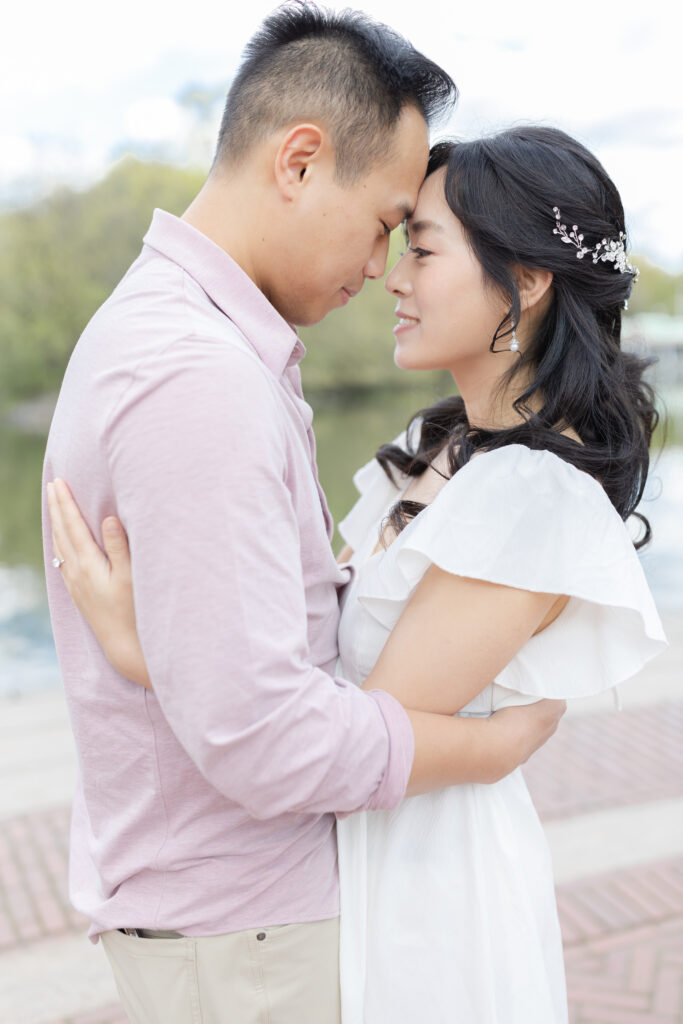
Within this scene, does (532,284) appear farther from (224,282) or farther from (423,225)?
(224,282)

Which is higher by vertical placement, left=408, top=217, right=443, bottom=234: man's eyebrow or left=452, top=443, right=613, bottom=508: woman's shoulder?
left=408, top=217, right=443, bottom=234: man's eyebrow

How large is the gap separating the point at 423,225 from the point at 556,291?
0.31 m

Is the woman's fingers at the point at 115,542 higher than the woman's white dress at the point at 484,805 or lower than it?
higher

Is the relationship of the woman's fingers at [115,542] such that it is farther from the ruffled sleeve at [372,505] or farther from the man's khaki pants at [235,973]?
the ruffled sleeve at [372,505]

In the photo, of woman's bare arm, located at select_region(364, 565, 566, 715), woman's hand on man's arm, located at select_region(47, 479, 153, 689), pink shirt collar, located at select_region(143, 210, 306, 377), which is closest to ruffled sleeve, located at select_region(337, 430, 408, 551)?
woman's bare arm, located at select_region(364, 565, 566, 715)

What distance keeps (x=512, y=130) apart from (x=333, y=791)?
1.41 metres

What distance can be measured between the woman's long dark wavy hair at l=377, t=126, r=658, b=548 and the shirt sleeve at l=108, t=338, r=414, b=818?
31.0 inches

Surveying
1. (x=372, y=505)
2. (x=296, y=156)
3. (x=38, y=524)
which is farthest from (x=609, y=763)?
(x=38, y=524)

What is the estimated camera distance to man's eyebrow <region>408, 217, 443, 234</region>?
6.18 ft

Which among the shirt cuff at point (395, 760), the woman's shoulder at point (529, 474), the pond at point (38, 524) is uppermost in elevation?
the woman's shoulder at point (529, 474)

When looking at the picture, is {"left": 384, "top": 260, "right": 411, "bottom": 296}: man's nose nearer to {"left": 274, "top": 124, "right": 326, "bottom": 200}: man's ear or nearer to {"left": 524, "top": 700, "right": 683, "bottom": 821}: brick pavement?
{"left": 274, "top": 124, "right": 326, "bottom": 200}: man's ear

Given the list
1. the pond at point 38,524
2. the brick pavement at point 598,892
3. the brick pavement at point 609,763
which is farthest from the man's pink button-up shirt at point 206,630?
the brick pavement at point 609,763

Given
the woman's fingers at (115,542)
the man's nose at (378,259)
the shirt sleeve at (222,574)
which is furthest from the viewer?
the man's nose at (378,259)

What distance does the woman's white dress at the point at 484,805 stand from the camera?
153 cm
